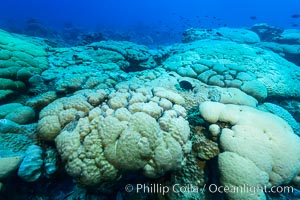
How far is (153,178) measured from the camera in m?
3.02

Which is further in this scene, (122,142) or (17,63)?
(17,63)

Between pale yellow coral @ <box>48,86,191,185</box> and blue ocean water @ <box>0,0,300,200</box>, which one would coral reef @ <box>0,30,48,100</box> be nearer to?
blue ocean water @ <box>0,0,300,200</box>

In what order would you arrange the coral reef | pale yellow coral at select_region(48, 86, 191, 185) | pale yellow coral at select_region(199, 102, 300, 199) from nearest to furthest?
pale yellow coral at select_region(48, 86, 191, 185)
pale yellow coral at select_region(199, 102, 300, 199)
the coral reef

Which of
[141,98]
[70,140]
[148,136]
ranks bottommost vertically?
[70,140]

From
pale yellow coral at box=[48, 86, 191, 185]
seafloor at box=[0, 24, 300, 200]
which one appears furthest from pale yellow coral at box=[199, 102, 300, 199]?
pale yellow coral at box=[48, 86, 191, 185]

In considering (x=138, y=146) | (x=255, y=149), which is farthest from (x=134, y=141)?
(x=255, y=149)

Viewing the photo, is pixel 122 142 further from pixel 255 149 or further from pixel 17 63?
pixel 17 63

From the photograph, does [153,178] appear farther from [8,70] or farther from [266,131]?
[8,70]

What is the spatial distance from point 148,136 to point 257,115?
2121mm

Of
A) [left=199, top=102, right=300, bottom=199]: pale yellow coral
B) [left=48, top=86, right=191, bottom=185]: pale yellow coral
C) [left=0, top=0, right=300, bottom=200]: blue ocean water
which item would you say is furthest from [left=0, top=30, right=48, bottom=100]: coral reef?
[left=199, top=102, right=300, bottom=199]: pale yellow coral

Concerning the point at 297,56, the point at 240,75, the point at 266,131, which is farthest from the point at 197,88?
the point at 297,56

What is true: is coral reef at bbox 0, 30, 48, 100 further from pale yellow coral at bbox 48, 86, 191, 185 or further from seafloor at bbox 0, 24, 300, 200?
pale yellow coral at bbox 48, 86, 191, 185

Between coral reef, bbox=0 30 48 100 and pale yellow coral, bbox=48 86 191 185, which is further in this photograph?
coral reef, bbox=0 30 48 100

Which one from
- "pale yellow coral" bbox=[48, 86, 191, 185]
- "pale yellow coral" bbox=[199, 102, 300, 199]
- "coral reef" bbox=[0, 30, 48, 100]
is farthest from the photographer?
"coral reef" bbox=[0, 30, 48, 100]
